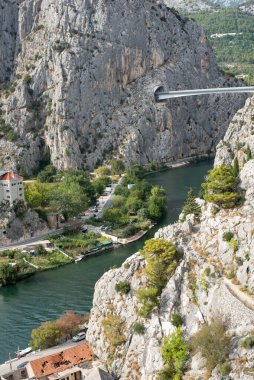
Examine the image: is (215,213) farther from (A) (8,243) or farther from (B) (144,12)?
(B) (144,12)

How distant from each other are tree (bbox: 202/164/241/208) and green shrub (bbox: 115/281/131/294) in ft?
19.2

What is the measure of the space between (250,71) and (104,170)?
210 feet

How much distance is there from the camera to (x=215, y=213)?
103 feet

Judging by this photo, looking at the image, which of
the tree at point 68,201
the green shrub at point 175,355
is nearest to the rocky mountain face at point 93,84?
the tree at point 68,201

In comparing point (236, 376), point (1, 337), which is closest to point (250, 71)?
point (1, 337)

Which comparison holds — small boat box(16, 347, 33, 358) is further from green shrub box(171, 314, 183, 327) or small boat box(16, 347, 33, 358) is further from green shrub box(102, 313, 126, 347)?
green shrub box(171, 314, 183, 327)

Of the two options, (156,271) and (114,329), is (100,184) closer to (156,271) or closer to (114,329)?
(114,329)

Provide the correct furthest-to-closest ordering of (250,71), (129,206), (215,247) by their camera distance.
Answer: (250,71)
(129,206)
(215,247)

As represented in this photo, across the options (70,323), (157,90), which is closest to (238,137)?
(157,90)

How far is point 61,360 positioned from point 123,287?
15.7 ft

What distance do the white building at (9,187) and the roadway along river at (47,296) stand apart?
10851 millimetres

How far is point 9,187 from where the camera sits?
57.7 meters

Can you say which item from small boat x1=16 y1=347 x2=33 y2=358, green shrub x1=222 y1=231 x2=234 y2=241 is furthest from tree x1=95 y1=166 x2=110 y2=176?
green shrub x1=222 y1=231 x2=234 y2=241

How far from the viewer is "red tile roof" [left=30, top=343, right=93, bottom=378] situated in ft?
101
